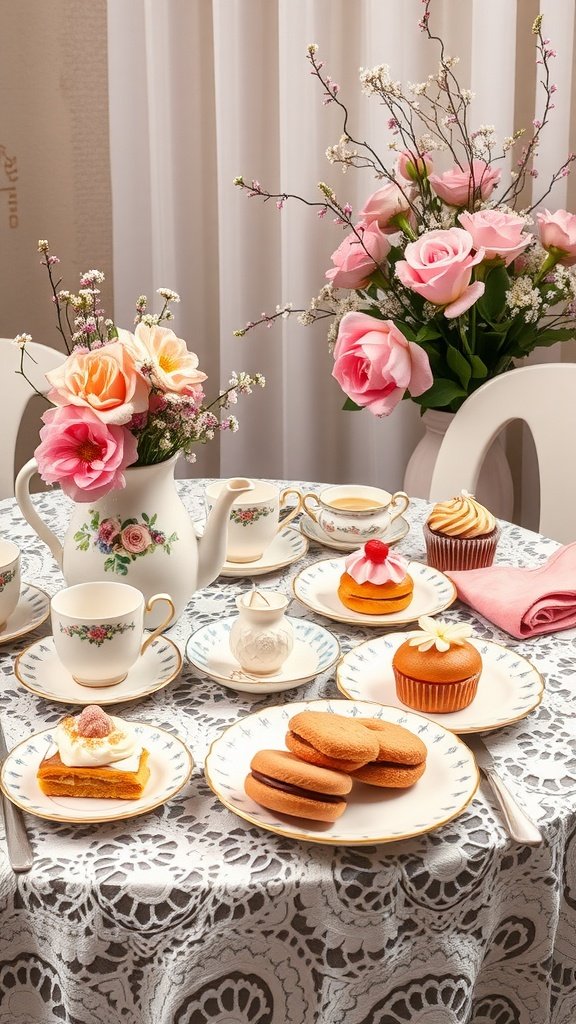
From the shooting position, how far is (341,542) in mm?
1653

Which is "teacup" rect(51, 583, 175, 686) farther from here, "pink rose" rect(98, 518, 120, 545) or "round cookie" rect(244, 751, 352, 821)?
"round cookie" rect(244, 751, 352, 821)

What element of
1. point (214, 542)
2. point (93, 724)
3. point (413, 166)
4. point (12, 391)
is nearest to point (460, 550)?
point (214, 542)

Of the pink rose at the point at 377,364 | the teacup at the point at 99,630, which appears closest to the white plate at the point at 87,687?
the teacup at the point at 99,630

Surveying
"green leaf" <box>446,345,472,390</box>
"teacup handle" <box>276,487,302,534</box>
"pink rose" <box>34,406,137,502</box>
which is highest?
"pink rose" <box>34,406,137,502</box>

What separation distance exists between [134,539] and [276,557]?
0.34 meters

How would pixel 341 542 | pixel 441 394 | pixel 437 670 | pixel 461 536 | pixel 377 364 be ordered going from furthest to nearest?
pixel 441 394, pixel 377 364, pixel 341 542, pixel 461 536, pixel 437 670

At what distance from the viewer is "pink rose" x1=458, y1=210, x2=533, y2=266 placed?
191 centimetres

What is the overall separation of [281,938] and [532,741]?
1.17 feet

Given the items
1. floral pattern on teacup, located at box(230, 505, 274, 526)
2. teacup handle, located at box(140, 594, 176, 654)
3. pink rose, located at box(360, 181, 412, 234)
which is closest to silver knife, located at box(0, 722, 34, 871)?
teacup handle, located at box(140, 594, 176, 654)

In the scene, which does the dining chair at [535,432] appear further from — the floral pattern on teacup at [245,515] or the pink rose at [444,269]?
the floral pattern on teacup at [245,515]

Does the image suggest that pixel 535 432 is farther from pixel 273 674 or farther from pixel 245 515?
pixel 273 674

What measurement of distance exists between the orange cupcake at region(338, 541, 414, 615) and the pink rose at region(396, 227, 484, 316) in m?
0.63

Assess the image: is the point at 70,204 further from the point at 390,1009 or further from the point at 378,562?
the point at 390,1009

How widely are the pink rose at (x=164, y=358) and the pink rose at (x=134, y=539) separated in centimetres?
18
